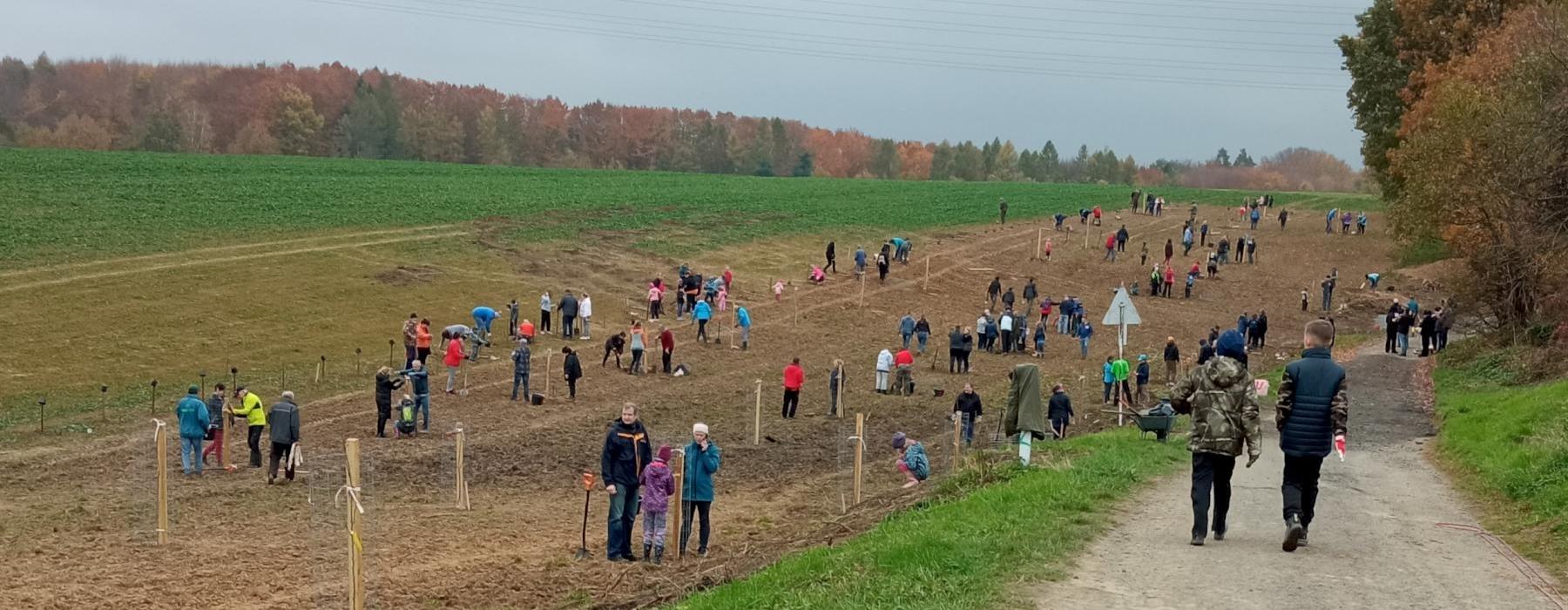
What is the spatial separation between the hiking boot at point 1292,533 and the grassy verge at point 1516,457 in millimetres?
1806

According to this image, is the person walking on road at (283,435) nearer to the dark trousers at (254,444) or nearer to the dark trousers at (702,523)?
the dark trousers at (254,444)

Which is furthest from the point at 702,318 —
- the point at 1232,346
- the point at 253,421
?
the point at 1232,346

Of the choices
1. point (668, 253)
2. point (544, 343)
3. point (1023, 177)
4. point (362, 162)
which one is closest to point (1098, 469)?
point (544, 343)

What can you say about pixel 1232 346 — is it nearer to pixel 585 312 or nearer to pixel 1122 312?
pixel 1122 312

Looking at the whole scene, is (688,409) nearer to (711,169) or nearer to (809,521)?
(809,521)

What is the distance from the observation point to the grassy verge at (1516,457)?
1184 centimetres

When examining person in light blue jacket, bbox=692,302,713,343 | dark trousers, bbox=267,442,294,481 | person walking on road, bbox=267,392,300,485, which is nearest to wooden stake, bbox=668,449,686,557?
person walking on road, bbox=267,392,300,485

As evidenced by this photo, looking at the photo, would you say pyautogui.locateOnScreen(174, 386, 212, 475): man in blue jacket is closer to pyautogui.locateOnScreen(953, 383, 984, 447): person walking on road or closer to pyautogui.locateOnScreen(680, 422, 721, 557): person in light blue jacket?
pyautogui.locateOnScreen(680, 422, 721, 557): person in light blue jacket

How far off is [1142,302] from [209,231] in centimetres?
3462

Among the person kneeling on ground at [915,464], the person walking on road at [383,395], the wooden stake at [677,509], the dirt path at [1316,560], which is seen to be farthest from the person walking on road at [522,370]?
the dirt path at [1316,560]

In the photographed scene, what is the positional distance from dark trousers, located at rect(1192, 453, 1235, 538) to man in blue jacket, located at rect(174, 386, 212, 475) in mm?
15464

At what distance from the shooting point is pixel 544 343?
3794 centimetres

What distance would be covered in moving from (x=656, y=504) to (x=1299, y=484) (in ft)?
23.0

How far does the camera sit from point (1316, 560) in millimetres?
10281
